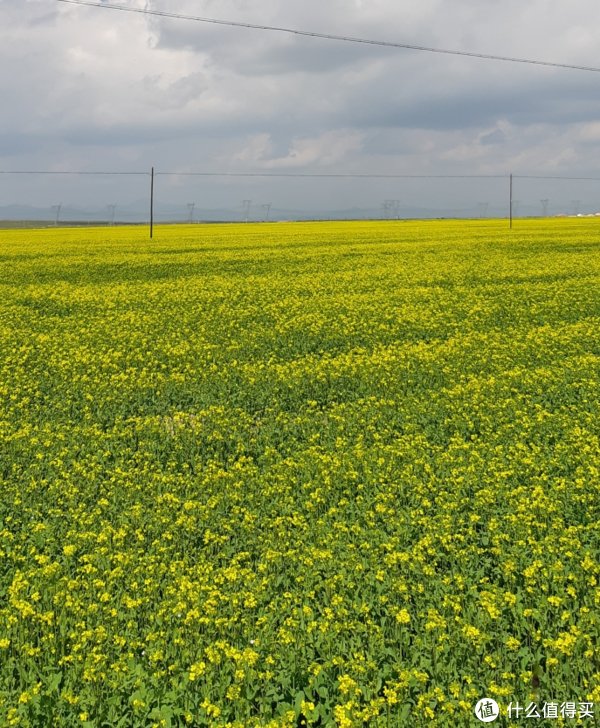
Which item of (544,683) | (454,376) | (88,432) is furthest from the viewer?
(454,376)

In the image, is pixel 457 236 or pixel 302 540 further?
pixel 457 236

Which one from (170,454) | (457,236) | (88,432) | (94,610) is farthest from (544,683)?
(457,236)

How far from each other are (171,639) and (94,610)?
29.7 inches

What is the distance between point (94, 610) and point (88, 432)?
4682 millimetres

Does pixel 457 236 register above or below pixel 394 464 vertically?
above

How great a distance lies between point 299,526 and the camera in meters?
6.89

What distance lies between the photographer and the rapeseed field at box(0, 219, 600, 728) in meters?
4.60

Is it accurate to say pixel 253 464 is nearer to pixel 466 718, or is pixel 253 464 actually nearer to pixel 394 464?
pixel 394 464

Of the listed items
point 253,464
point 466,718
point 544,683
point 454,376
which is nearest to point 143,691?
point 466,718

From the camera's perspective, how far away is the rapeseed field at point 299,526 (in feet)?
15.1

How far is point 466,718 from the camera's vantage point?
4230mm

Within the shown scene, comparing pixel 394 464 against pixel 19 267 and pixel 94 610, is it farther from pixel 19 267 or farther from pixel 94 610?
pixel 19 267

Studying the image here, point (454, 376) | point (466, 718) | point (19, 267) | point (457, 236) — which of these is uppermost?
point (457, 236)

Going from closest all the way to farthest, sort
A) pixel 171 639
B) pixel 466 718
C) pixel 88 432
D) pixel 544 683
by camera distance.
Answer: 1. pixel 466 718
2. pixel 544 683
3. pixel 171 639
4. pixel 88 432
